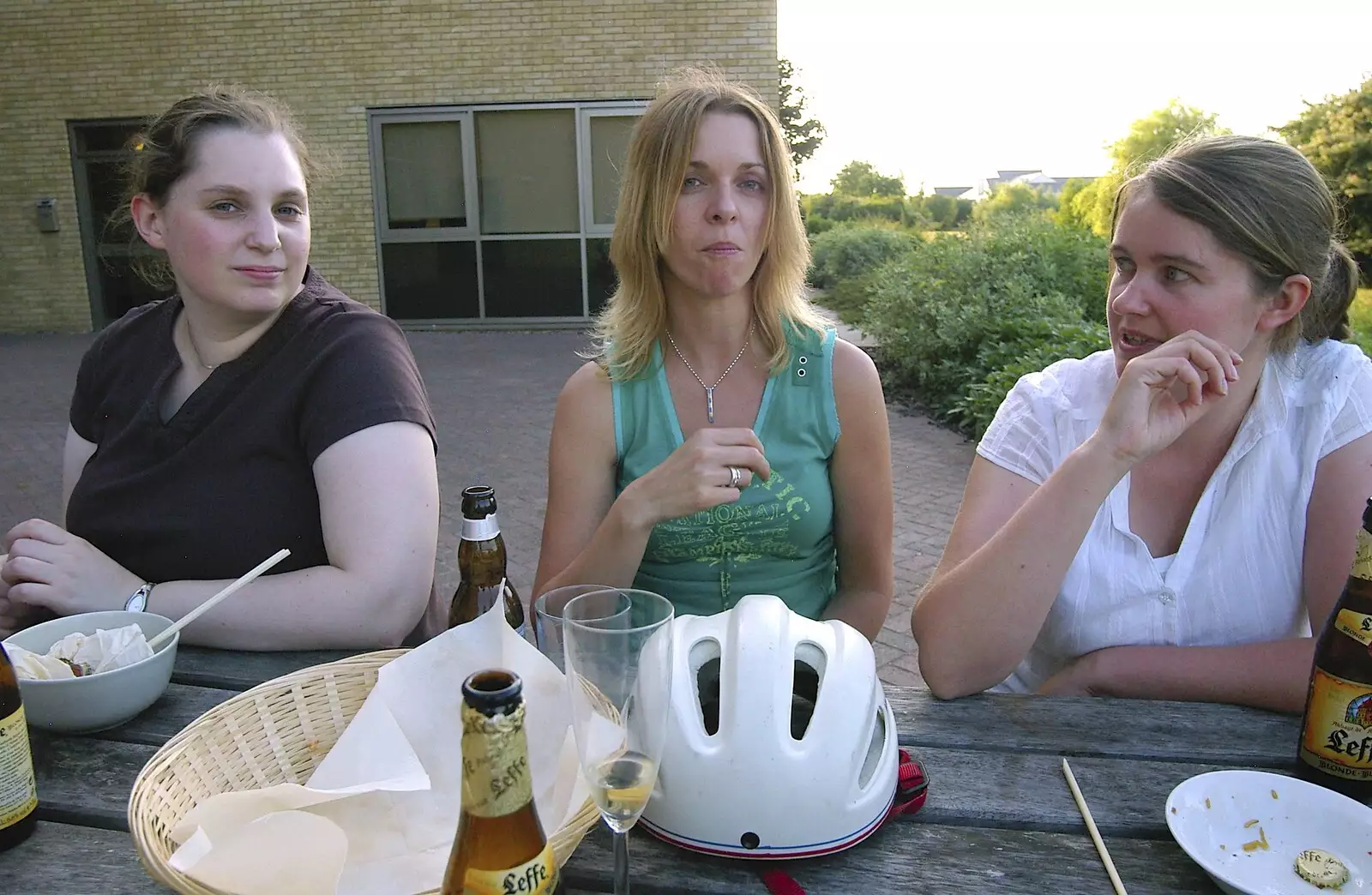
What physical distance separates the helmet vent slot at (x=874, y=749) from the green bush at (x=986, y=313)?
18.5 ft

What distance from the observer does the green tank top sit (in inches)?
92.4

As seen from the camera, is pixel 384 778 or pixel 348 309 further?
pixel 348 309

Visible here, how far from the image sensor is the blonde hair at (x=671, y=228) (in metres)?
2.33

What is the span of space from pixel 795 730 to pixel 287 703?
78 cm

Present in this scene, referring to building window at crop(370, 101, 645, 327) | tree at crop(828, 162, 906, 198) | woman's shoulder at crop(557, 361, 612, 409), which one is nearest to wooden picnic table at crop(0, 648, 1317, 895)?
woman's shoulder at crop(557, 361, 612, 409)

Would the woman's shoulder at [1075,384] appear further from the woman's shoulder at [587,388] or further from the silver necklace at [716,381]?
the woman's shoulder at [587,388]

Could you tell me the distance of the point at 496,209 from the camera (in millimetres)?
12859

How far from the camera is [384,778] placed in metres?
1.27

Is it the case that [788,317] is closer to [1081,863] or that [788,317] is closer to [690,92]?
[690,92]

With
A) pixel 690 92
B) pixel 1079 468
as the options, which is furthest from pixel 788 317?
pixel 1079 468

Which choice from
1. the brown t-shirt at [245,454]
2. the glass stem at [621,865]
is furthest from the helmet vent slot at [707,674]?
the brown t-shirt at [245,454]

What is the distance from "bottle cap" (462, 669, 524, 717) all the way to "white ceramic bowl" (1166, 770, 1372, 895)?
0.89 m

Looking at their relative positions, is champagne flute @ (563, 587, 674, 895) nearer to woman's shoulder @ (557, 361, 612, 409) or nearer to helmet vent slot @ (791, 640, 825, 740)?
helmet vent slot @ (791, 640, 825, 740)

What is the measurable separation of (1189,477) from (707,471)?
1.05 m
